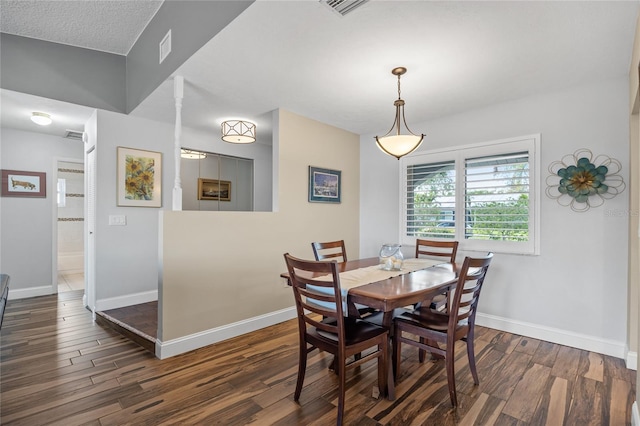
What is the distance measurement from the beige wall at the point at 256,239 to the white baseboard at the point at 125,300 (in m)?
1.55

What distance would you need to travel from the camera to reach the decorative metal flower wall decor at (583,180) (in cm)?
273

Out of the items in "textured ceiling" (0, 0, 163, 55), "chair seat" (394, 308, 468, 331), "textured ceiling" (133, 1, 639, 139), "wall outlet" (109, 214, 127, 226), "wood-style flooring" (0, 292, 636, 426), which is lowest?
"wood-style flooring" (0, 292, 636, 426)

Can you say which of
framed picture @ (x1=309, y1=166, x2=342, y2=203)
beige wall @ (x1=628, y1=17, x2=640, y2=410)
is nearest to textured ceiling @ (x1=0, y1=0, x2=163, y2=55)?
framed picture @ (x1=309, y1=166, x2=342, y2=203)

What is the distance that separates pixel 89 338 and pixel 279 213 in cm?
224

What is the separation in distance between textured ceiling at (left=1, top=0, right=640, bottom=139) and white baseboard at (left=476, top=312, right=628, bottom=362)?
7.56ft

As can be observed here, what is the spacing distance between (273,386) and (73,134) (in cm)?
465

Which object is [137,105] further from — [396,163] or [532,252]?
[532,252]

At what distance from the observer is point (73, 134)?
4.57 meters

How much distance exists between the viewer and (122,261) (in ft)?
12.7

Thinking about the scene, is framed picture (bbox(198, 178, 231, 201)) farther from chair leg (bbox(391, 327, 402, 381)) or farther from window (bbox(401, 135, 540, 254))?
chair leg (bbox(391, 327, 402, 381))

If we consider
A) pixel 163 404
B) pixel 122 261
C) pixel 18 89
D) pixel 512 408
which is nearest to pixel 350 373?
pixel 512 408

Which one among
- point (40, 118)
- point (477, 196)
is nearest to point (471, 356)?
point (477, 196)

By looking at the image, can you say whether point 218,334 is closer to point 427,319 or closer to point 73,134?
point 427,319

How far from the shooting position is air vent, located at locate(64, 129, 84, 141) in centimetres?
445
